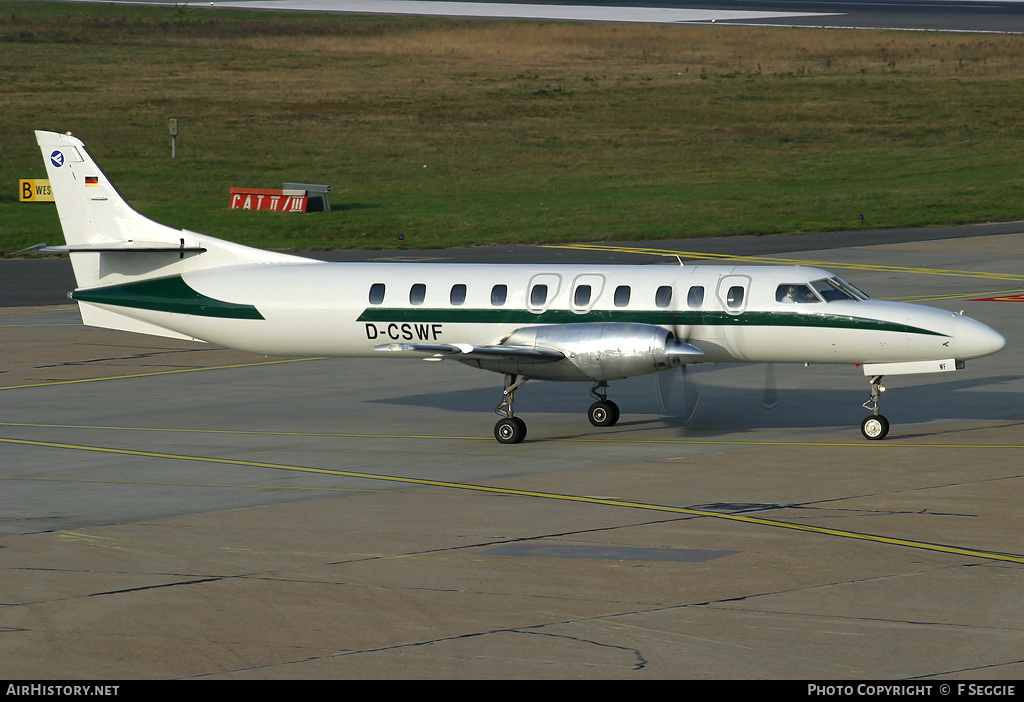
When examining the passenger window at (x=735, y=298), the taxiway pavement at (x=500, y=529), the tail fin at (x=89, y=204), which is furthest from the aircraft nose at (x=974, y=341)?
the tail fin at (x=89, y=204)

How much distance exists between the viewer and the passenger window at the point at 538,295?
82.0ft

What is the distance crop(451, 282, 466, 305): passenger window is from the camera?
2542 cm

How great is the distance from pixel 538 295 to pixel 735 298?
3741 mm

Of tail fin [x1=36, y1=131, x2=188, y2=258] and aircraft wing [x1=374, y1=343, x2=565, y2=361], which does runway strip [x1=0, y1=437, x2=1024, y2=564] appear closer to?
aircraft wing [x1=374, y1=343, x2=565, y2=361]

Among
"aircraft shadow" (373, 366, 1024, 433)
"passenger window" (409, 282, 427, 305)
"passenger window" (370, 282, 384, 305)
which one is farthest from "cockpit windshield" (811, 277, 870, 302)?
"passenger window" (370, 282, 384, 305)

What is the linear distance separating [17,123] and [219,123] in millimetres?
12258

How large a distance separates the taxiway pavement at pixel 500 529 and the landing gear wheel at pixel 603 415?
1.36 ft

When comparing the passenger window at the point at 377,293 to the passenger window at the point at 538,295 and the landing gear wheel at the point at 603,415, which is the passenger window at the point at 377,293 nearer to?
the passenger window at the point at 538,295

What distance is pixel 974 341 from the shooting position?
23.2 m

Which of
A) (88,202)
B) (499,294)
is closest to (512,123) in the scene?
(88,202)

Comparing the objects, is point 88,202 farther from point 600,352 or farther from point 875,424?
point 875,424

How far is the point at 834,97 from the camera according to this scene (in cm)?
8738

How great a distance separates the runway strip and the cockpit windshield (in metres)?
6.88

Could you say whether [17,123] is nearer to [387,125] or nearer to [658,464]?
[387,125]
